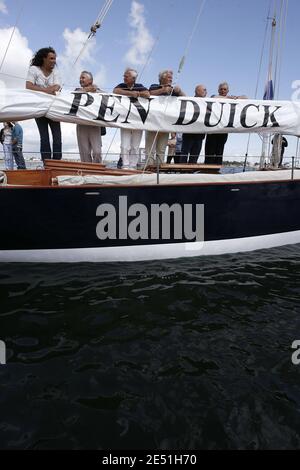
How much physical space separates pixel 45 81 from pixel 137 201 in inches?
129

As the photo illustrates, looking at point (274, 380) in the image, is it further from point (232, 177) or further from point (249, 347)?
point (232, 177)

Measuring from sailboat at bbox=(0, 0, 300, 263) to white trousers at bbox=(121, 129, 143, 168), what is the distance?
1.23 ft

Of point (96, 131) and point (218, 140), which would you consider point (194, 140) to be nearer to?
point (218, 140)

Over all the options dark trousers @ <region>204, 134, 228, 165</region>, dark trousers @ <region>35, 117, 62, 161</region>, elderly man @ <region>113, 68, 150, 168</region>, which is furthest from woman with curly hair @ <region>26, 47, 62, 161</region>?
dark trousers @ <region>204, 134, 228, 165</region>

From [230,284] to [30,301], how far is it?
2987 mm

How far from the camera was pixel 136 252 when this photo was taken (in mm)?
6023

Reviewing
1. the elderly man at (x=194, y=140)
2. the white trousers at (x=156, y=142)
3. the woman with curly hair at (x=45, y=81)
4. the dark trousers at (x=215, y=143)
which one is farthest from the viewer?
the dark trousers at (x=215, y=143)

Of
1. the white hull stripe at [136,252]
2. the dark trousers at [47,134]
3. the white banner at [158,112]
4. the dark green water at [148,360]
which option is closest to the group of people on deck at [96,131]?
the dark trousers at [47,134]

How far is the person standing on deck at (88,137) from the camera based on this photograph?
267 inches

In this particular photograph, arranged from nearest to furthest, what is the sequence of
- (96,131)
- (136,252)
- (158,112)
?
(136,252) → (158,112) → (96,131)

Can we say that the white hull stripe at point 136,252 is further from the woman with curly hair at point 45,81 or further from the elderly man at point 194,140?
the elderly man at point 194,140

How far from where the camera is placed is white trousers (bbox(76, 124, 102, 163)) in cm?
695

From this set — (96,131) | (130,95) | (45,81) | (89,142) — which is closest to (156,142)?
(130,95)

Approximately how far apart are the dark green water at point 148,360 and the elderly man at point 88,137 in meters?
2.81
